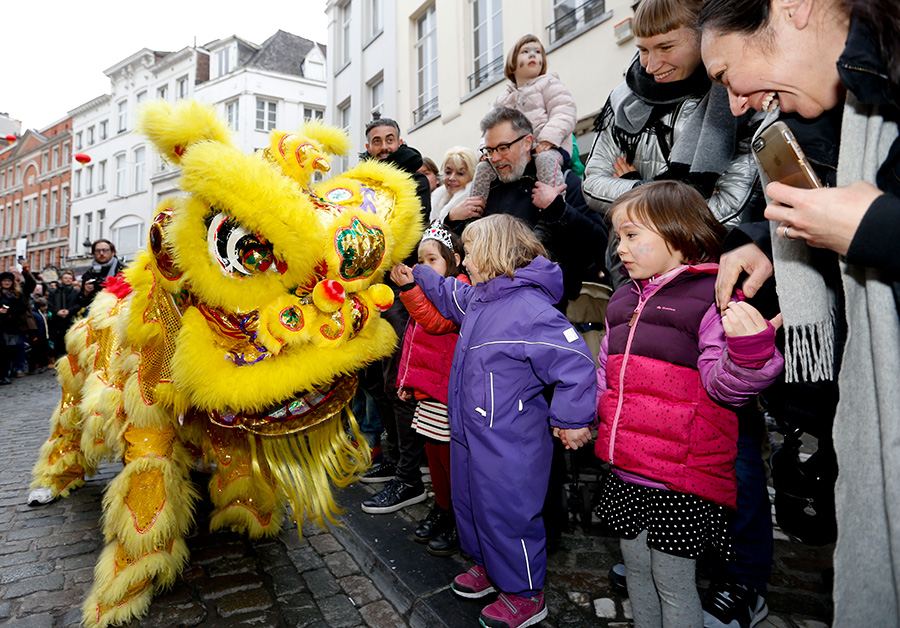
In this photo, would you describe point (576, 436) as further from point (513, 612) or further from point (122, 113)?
point (122, 113)

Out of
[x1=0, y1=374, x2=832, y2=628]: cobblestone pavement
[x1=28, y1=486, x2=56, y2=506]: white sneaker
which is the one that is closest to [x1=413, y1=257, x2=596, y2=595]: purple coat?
[x1=0, y1=374, x2=832, y2=628]: cobblestone pavement

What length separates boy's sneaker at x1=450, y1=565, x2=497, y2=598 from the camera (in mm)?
2154

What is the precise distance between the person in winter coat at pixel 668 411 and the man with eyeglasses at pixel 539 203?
0.71 metres

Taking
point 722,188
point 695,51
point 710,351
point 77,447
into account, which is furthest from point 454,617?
point 77,447

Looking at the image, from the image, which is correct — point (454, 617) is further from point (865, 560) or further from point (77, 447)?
point (77, 447)

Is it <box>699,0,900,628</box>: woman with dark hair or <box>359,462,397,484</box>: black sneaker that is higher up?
<box>699,0,900,628</box>: woman with dark hair

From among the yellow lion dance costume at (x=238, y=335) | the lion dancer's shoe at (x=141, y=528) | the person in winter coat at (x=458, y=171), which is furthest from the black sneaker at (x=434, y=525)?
the person in winter coat at (x=458, y=171)

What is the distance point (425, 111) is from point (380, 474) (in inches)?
350

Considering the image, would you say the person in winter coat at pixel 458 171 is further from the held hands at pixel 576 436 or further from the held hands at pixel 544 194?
the held hands at pixel 576 436

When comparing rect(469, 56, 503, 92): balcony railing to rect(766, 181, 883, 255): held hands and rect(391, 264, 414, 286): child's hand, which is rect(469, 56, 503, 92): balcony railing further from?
rect(766, 181, 883, 255): held hands

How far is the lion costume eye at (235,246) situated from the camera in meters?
1.73

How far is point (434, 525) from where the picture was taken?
106 inches

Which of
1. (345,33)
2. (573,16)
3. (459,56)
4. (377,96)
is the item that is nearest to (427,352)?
(573,16)

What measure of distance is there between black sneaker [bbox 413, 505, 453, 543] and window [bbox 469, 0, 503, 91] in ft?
25.1
